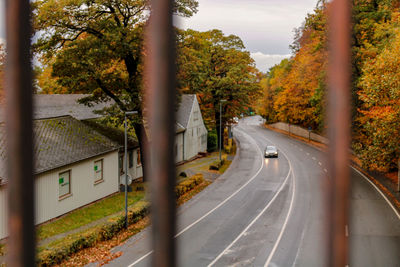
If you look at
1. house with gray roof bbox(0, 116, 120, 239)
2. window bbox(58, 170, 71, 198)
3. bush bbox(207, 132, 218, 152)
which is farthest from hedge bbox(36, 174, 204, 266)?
bush bbox(207, 132, 218, 152)

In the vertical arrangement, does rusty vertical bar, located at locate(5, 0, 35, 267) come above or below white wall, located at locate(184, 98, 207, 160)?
above

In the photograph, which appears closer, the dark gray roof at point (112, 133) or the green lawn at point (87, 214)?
the green lawn at point (87, 214)

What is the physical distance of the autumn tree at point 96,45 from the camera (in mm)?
22533

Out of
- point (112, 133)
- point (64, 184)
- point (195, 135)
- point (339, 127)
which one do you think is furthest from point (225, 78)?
point (339, 127)

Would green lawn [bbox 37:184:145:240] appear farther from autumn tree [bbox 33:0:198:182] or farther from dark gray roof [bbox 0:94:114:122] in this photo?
dark gray roof [bbox 0:94:114:122]

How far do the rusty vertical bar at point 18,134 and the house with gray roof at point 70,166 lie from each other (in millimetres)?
18028

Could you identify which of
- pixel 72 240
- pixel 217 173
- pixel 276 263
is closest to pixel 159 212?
pixel 276 263

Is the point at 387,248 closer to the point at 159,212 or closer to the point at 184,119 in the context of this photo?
the point at 159,212

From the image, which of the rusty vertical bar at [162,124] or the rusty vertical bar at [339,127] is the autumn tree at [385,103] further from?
the rusty vertical bar at [162,124]

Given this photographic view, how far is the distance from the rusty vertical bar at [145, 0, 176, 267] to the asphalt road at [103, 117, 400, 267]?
789 centimetres

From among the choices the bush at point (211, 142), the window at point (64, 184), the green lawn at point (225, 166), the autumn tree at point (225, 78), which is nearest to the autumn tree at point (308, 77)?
the autumn tree at point (225, 78)

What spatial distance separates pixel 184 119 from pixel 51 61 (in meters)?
20.8

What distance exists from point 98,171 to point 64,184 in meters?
3.93

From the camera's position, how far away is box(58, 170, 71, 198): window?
22.0 meters
